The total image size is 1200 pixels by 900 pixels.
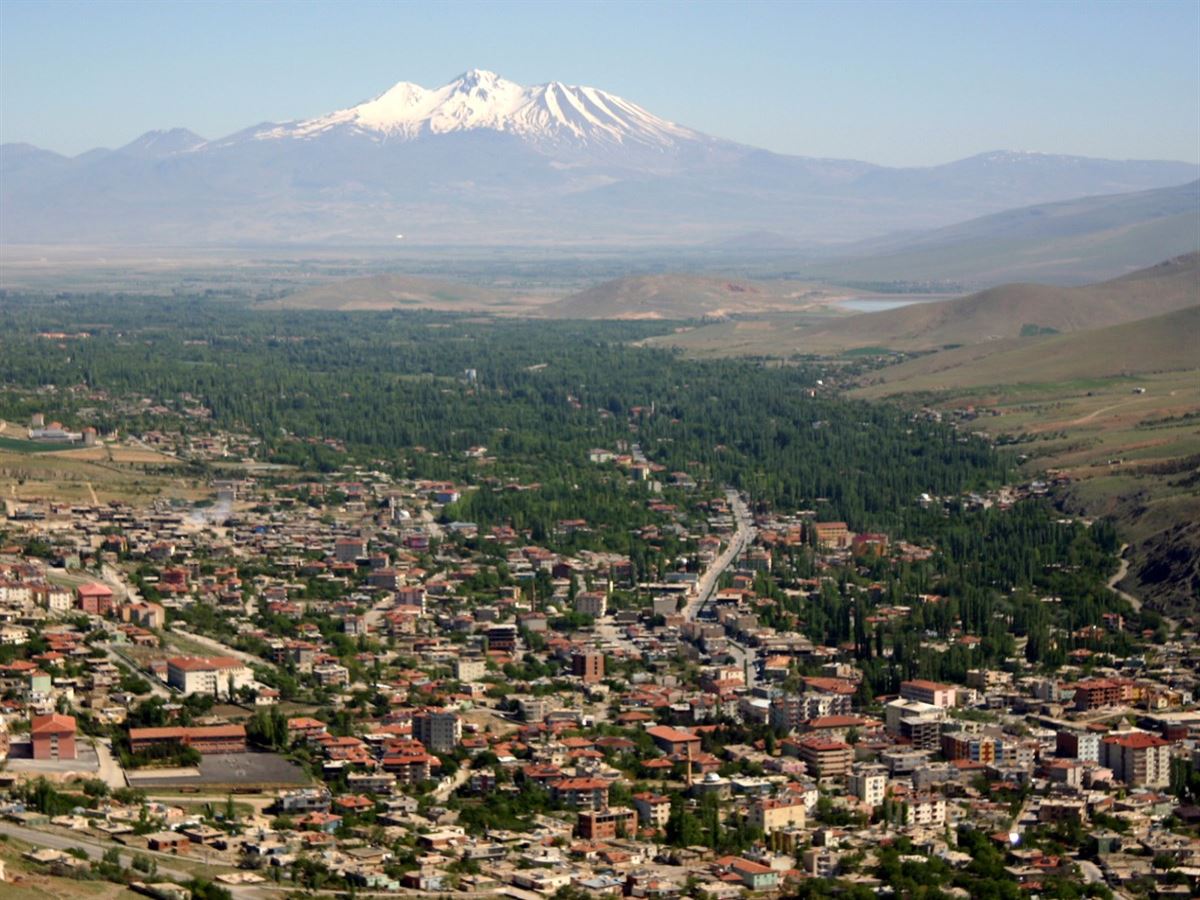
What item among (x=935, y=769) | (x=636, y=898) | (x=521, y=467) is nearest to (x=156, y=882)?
(x=636, y=898)

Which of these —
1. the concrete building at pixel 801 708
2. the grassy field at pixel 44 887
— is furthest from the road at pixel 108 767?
the concrete building at pixel 801 708

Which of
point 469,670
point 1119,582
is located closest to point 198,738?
point 469,670

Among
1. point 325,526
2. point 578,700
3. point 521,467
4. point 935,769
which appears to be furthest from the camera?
point 521,467

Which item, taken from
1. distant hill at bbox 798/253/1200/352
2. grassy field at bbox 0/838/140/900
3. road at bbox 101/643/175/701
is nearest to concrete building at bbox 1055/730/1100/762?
road at bbox 101/643/175/701

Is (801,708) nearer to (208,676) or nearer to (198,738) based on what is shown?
(198,738)

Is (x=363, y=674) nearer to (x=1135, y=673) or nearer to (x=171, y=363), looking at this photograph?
(x=1135, y=673)

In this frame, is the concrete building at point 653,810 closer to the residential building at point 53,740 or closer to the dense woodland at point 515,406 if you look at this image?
the residential building at point 53,740
